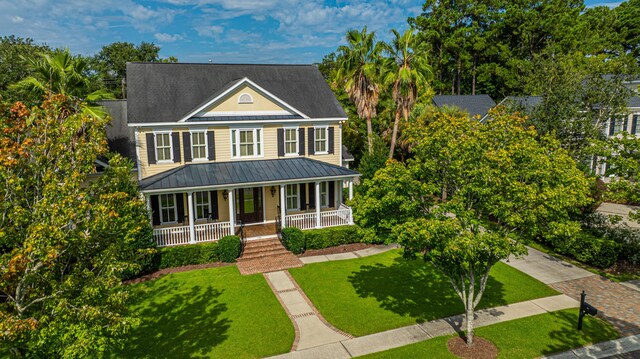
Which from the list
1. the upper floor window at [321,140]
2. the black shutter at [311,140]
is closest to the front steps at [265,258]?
the black shutter at [311,140]

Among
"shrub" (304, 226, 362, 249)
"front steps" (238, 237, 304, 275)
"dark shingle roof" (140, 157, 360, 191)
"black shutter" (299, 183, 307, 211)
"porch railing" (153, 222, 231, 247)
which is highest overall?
"dark shingle roof" (140, 157, 360, 191)

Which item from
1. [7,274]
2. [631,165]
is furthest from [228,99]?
[631,165]

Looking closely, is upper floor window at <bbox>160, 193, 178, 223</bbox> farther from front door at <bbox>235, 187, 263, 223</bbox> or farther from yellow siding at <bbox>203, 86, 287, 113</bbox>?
yellow siding at <bbox>203, 86, 287, 113</bbox>

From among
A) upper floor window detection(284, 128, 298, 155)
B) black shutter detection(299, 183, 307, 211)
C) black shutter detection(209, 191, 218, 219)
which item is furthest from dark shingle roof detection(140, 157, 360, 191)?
black shutter detection(299, 183, 307, 211)

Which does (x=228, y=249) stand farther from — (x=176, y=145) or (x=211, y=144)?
(x=176, y=145)

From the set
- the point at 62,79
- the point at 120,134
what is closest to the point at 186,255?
the point at 62,79

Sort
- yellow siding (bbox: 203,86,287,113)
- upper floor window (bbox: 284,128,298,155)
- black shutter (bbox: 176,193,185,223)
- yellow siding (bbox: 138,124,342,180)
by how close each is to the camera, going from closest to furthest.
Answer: yellow siding (bbox: 138,124,342,180), black shutter (bbox: 176,193,185,223), yellow siding (bbox: 203,86,287,113), upper floor window (bbox: 284,128,298,155)

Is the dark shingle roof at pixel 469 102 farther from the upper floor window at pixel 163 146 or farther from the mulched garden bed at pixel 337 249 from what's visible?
the upper floor window at pixel 163 146
